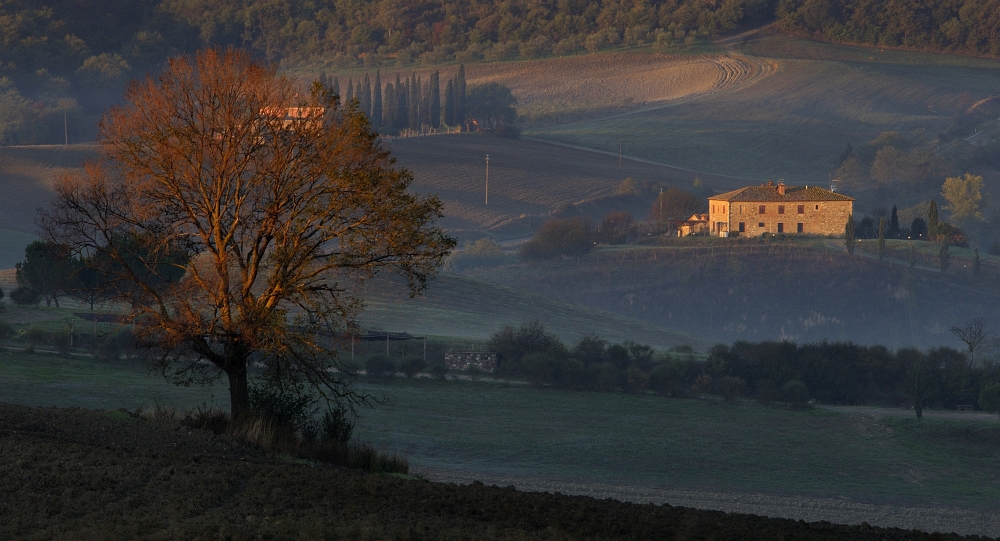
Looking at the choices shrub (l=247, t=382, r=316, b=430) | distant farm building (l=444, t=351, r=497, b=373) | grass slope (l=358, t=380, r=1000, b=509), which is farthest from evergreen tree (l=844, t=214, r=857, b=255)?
shrub (l=247, t=382, r=316, b=430)

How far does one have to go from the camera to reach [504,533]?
14469 millimetres

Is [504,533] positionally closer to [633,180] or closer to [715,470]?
[715,470]

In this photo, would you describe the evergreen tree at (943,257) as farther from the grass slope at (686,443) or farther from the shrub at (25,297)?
the shrub at (25,297)

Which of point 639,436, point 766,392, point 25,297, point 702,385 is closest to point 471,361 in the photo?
point 702,385

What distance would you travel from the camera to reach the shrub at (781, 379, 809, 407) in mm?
50281

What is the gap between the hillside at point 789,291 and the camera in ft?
356

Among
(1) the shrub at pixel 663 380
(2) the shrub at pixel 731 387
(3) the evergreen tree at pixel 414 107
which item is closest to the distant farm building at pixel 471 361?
(1) the shrub at pixel 663 380

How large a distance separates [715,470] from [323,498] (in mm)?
22283

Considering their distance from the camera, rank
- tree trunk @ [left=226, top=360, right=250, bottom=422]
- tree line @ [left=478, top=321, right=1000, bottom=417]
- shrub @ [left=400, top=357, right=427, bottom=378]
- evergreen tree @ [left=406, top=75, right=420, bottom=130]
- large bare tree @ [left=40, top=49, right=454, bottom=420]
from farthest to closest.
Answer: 1. evergreen tree @ [left=406, top=75, right=420, bottom=130]
2. tree line @ [left=478, top=321, right=1000, bottom=417]
3. shrub @ [left=400, top=357, right=427, bottom=378]
4. tree trunk @ [left=226, top=360, right=250, bottom=422]
5. large bare tree @ [left=40, top=49, right=454, bottom=420]

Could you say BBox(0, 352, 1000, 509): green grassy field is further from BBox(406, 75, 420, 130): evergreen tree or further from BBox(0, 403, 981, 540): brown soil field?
BBox(406, 75, 420, 130): evergreen tree

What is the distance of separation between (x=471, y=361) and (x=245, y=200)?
106 feet

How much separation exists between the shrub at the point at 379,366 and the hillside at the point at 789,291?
60.5 meters

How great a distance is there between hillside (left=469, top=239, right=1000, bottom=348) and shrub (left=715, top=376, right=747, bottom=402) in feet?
178

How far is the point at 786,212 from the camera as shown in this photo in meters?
122
